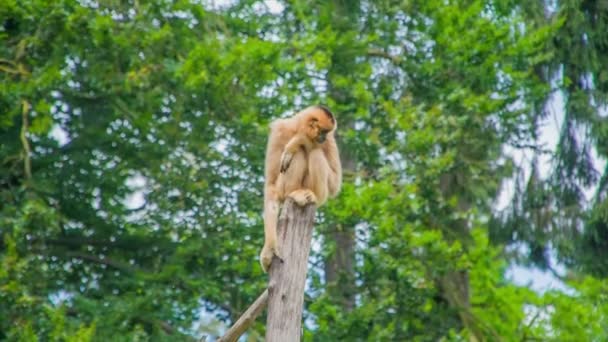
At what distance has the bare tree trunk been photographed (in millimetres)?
9476

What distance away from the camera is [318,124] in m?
11.2

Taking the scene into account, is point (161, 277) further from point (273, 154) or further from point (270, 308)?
point (270, 308)

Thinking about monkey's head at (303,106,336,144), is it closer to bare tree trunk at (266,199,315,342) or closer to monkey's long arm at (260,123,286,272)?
monkey's long arm at (260,123,286,272)

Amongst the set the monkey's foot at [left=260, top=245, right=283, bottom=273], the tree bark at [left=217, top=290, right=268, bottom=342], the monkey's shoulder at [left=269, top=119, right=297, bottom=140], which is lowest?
the tree bark at [left=217, top=290, right=268, bottom=342]

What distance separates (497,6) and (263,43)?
4657 mm

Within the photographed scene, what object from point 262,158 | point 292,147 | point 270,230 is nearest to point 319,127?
point 292,147

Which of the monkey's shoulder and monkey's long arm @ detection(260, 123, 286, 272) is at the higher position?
the monkey's shoulder

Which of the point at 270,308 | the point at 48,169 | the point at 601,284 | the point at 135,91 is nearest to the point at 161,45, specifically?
the point at 135,91

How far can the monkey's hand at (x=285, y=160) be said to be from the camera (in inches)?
436

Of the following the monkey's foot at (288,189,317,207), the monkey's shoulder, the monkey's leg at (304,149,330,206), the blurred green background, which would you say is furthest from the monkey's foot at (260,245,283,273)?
the blurred green background

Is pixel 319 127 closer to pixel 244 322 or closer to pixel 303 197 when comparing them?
pixel 303 197

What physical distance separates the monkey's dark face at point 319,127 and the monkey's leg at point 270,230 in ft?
1.91

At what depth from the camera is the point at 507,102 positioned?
19.9 meters

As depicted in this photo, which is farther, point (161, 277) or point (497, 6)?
point (497, 6)
